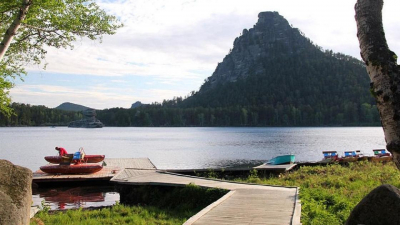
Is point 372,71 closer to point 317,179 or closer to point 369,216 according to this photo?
point 369,216

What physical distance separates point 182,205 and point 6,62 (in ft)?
27.0

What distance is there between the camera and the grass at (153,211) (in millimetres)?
10656

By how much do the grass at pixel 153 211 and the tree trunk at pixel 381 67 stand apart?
742 cm

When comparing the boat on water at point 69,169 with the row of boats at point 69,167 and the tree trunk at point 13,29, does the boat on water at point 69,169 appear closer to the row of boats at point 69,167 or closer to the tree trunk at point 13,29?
the row of boats at point 69,167

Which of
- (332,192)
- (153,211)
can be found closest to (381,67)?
(153,211)

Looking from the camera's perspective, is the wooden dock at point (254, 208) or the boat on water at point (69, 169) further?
the boat on water at point (69, 169)

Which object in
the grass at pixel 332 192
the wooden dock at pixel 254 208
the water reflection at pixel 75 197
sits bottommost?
the water reflection at pixel 75 197

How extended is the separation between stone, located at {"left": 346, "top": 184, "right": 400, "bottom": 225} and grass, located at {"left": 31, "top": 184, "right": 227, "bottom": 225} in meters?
5.69

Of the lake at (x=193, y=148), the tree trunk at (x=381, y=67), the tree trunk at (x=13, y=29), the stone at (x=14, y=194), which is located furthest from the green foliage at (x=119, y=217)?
the lake at (x=193, y=148)

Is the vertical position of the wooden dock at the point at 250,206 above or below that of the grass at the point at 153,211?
above

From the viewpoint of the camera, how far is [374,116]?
172m

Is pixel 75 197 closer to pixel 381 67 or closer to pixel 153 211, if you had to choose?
pixel 153 211

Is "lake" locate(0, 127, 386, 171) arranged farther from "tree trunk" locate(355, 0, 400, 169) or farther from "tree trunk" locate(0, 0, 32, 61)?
"tree trunk" locate(355, 0, 400, 169)

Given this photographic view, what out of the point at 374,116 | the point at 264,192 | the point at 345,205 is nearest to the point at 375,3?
the point at 345,205
